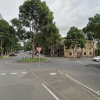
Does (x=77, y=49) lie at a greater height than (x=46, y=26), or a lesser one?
lesser

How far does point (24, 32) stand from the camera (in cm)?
2752

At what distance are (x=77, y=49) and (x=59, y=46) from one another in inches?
334

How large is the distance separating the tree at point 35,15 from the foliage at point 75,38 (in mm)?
16345

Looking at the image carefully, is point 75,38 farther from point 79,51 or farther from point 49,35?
point 49,35

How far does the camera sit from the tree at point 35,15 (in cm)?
2449

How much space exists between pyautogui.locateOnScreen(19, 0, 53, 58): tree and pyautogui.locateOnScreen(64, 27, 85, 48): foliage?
16.3m

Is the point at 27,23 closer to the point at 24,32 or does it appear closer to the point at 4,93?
the point at 24,32

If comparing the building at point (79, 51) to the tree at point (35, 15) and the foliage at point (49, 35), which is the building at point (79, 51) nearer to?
the foliage at point (49, 35)

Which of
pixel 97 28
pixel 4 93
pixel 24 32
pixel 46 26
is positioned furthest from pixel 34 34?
pixel 4 93

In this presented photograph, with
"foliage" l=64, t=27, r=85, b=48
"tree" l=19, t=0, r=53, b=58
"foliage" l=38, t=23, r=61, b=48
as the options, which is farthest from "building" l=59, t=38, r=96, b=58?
"tree" l=19, t=0, r=53, b=58

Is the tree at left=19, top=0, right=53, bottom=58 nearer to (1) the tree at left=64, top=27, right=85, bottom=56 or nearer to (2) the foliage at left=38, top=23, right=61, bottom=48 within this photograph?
(2) the foliage at left=38, top=23, right=61, bottom=48

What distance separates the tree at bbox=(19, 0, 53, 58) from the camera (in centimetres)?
2449

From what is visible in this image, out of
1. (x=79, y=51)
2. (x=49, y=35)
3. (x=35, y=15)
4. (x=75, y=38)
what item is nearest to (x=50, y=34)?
(x=49, y=35)

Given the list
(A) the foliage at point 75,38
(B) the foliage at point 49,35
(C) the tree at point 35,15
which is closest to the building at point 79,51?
(A) the foliage at point 75,38
